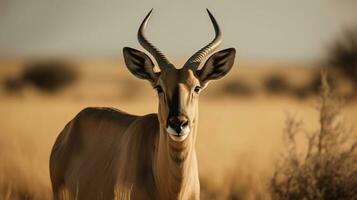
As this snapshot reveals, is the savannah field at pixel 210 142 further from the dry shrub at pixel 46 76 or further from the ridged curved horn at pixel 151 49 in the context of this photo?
the dry shrub at pixel 46 76

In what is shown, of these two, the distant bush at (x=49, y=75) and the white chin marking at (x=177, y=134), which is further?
the distant bush at (x=49, y=75)

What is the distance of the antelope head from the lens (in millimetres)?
9723

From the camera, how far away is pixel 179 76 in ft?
33.7

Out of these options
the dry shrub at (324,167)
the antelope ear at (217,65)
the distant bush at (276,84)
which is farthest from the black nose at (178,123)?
the distant bush at (276,84)

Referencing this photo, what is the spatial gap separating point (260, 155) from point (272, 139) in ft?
11.6

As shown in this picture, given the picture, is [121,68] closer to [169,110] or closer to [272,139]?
[272,139]

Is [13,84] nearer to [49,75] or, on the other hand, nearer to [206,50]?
[49,75]

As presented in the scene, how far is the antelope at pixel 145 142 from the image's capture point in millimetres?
10094

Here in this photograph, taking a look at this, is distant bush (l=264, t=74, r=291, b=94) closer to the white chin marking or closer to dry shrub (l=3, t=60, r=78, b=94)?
dry shrub (l=3, t=60, r=78, b=94)

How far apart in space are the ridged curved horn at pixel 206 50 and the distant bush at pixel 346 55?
3196 centimetres

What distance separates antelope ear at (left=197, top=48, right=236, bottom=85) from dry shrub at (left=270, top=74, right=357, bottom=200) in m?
2.22

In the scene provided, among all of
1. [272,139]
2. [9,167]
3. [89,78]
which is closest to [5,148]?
[9,167]

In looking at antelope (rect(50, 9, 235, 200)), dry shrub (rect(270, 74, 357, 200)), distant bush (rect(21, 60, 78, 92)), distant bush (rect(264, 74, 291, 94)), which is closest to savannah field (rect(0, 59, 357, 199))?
dry shrub (rect(270, 74, 357, 200))

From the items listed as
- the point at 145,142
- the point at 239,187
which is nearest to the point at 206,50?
the point at 145,142
